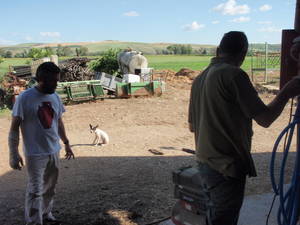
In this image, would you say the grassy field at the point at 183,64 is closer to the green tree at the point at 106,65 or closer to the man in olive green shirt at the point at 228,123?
the green tree at the point at 106,65

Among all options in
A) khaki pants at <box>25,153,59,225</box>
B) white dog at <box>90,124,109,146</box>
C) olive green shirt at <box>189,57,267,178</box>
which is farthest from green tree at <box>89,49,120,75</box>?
olive green shirt at <box>189,57,267,178</box>

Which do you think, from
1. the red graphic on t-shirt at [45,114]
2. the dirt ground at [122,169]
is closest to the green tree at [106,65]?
the dirt ground at [122,169]

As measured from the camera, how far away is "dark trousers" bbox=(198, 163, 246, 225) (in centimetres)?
240

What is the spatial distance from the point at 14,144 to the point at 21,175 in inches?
117

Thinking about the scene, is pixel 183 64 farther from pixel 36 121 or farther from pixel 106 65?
pixel 36 121

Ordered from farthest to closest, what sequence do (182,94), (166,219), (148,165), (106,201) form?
(182,94) → (148,165) → (106,201) → (166,219)

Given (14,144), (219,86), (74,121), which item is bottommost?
(74,121)

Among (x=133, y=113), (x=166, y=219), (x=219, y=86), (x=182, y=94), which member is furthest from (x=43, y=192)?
(x=182, y=94)

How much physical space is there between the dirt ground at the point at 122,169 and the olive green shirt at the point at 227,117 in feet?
6.48

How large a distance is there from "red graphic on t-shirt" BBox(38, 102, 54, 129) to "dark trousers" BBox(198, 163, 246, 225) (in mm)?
2044

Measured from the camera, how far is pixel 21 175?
6.45 metres

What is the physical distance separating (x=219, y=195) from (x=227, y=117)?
54cm

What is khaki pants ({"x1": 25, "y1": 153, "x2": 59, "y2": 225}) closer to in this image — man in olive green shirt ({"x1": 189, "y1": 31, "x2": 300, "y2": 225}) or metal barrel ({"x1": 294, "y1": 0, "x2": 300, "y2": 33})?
man in olive green shirt ({"x1": 189, "y1": 31, "x2": 300, "y2": 225})

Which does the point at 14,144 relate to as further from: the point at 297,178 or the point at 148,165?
the point at 148,165
